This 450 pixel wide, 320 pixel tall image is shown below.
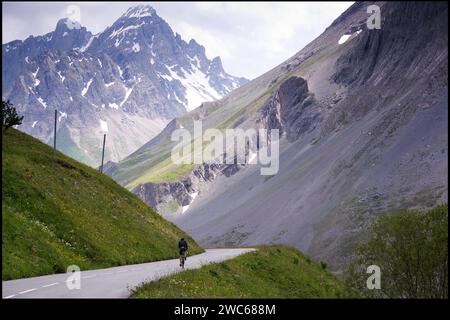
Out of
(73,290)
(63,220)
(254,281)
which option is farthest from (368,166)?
(73,290)

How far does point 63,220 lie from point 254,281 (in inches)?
632

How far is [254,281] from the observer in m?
34.0

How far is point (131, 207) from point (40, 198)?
17.3 metres

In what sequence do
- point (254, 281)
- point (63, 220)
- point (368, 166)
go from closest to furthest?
point (254, 281) < point (63, 220) < point (368, 166)

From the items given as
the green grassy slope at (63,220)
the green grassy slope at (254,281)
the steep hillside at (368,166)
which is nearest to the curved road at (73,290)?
the green grassy slope at (254,281)

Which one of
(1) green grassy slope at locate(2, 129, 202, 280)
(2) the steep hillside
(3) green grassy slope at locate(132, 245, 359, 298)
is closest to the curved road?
(3) green grassy slope at locate(132, 245, 359, 298)

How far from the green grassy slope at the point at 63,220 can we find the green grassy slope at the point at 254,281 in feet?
32.8

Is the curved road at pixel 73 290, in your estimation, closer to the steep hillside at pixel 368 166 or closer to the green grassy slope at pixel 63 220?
the green grassy slope at pixel 63 220

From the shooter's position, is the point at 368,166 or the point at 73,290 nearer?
the point at 73,290

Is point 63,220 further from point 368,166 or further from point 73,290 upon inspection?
point 368,166

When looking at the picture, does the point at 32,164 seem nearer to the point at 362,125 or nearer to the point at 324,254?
the point at 324,254

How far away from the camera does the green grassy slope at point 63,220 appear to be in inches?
1246

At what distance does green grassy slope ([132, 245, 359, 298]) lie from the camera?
22.1 meters
